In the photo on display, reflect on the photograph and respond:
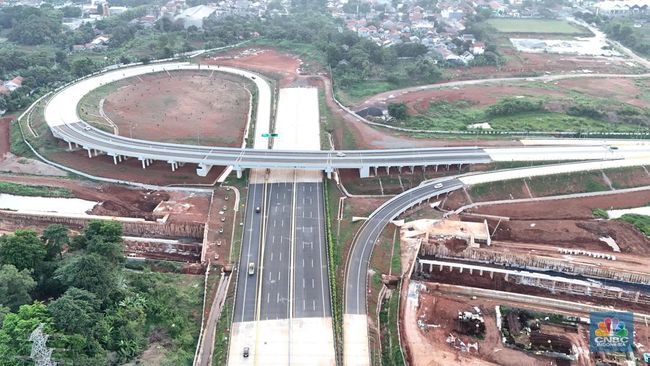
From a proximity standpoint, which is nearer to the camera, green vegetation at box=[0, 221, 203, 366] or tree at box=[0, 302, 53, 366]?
tree at box=[0, 302, 53, 366]

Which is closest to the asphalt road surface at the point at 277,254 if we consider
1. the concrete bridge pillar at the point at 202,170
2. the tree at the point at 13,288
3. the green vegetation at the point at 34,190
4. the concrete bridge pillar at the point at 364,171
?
the concrete bridge pillar at the point at 202,170

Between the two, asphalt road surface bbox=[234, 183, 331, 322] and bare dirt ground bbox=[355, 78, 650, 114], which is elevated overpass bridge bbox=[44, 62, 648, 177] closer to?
asphalt road surface bbox=[234, 183, 331, 322]

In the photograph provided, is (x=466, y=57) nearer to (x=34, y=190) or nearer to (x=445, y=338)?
(x=445, y=338)

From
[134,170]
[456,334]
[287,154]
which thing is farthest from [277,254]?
[134,170]

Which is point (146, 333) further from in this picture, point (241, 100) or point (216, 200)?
point (241, 100)

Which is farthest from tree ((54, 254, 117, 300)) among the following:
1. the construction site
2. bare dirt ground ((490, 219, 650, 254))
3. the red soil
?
the red soil

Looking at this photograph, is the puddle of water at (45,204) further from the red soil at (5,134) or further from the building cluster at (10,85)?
the building cluster at (10,85)
